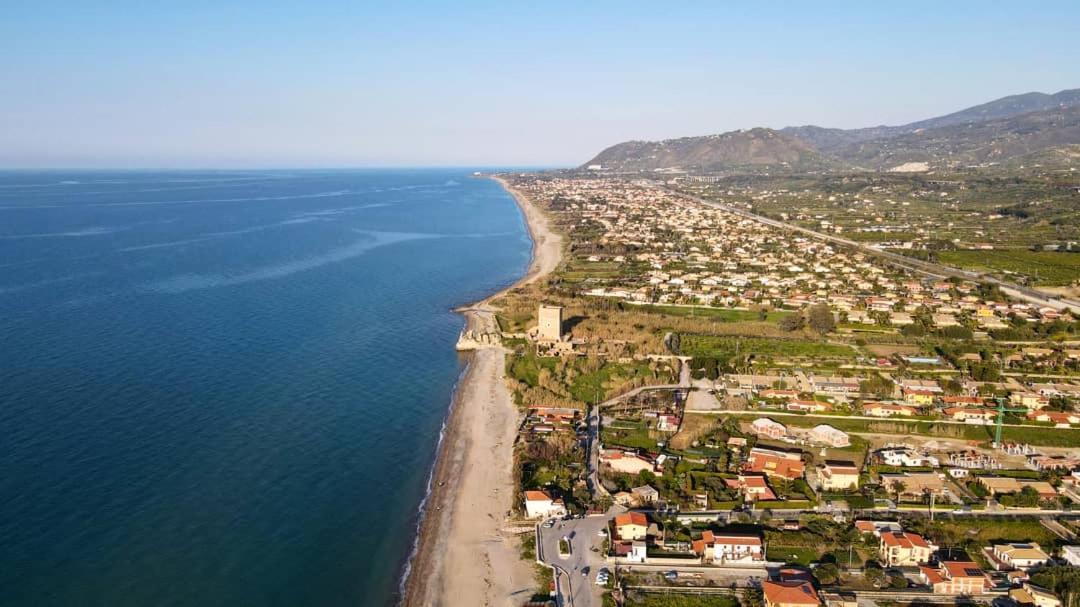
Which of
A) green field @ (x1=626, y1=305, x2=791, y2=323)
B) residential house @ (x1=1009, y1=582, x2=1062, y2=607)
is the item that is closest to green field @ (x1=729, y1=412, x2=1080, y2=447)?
residential house @ (x1=1009, y1=582, x2=1062, y2=607)

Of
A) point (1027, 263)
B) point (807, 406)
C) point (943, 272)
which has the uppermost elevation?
point (1027, 263)

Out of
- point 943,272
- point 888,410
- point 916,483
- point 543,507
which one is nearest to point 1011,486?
point 916,483

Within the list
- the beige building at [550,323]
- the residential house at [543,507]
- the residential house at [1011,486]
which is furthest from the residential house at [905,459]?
the beige building at [550,323]

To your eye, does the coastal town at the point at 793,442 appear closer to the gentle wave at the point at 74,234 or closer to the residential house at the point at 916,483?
the residential house at the point at 916,483

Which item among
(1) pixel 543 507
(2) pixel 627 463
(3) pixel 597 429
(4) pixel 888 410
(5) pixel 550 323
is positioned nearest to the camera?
(1) pixel 543 507

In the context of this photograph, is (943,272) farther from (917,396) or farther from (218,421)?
(218,421)

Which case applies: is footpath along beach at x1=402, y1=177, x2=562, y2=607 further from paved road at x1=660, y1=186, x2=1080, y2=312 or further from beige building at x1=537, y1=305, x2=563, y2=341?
paved road at x1=660, y1=186, x2=1080, y2=312
